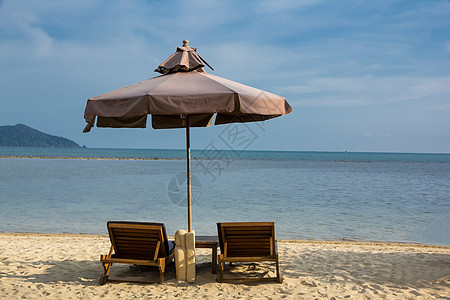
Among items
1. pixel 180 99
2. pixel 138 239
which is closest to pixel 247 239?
pixel 138 239

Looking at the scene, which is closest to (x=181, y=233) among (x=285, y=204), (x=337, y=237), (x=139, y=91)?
(x=139, y=91)

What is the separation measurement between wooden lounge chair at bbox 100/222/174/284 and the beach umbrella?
126 cm

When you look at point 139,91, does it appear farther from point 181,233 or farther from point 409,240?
point 409,240

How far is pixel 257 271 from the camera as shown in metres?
5.25

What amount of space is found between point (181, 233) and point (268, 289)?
1.20 metres

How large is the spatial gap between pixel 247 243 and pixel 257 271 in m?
0.81

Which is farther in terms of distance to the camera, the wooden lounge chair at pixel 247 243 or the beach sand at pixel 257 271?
the wooden lounge chair at pixel 247 243

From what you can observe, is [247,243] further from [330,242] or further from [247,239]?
[330,242]

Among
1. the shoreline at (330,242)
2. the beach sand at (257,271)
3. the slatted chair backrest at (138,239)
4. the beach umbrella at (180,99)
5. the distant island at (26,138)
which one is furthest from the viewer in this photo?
the distant island at (26,138)

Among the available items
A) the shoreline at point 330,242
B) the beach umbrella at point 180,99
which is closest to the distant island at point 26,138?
the shoreline at point 330,242

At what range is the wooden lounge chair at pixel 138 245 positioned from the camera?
14.7 ft

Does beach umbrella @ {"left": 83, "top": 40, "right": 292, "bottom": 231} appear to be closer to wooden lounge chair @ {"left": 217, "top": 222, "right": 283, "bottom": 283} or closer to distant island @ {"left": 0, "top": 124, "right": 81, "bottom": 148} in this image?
wooden lounge chair @ {"left": 217, "top": 222, "right": 283, "bottom": 283}

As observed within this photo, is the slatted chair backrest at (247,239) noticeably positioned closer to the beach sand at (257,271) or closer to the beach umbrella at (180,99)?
the beach sand at (257,271)

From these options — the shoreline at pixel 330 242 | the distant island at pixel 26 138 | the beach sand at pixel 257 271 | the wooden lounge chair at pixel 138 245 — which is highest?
the distant island at pixel 26 138
